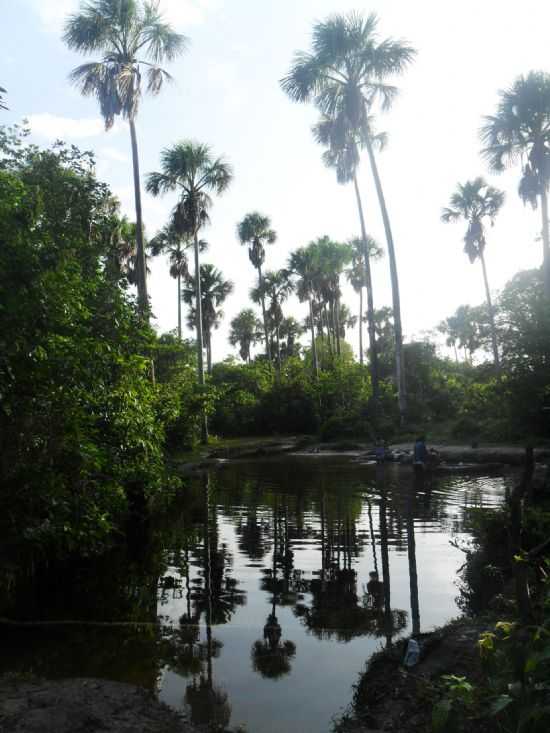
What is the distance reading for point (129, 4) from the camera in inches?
1065

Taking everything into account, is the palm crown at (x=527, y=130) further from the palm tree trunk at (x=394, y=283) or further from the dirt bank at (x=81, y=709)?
the dirt bank at (x=81, y=709)

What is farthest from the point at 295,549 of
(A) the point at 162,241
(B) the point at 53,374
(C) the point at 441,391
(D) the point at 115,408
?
(A) the point at 162,241

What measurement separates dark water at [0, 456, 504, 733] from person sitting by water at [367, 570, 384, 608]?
0.06 meters

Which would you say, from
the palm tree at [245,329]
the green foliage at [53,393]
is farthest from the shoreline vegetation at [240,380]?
the palm tree at [245,329]

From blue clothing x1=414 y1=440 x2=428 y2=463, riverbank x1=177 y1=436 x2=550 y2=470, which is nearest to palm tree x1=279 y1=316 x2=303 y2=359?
riverbank x1=177 y1=436 x2=550 y2=470

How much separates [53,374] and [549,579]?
580 cm

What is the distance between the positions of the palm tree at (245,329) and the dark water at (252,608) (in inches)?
2696

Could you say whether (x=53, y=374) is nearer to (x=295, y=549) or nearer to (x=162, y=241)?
(x=295, y=549)

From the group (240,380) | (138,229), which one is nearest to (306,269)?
(240,380)

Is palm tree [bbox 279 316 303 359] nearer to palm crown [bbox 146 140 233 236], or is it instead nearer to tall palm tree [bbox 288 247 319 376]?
tall palm tree [bbox 288 247 319 376]

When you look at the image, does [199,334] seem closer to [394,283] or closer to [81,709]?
[394,283]

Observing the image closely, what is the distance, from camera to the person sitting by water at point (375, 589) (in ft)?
27.7

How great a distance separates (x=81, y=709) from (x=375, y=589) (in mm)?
5255

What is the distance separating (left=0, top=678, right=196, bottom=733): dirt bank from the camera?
4.52 metres
